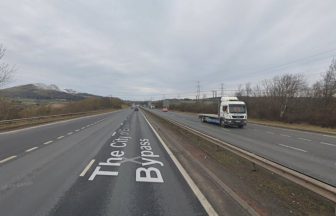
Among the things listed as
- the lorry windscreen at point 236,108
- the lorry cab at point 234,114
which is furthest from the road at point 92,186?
the lorry windscreen at point 236,108

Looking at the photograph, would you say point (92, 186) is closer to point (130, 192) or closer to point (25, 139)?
point (130, 192)

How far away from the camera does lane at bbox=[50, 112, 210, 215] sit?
5785mm

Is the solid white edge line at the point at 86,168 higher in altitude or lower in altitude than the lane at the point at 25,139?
higher

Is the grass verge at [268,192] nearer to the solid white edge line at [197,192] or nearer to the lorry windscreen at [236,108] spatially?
the solid white edge line at [197,192]

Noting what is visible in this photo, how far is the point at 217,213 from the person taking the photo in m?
5.66

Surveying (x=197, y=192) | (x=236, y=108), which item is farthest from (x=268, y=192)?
(x=236, y=108)

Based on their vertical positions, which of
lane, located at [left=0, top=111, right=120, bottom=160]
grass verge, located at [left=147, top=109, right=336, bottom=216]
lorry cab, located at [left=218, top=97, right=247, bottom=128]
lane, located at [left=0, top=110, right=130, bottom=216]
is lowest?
lane, located at [left=0, top=111, right=120, bottom=160]

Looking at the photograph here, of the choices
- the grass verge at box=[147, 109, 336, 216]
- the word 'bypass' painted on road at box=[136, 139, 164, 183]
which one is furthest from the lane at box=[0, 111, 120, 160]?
the grass verge at box=[147, 109, 336, 216]

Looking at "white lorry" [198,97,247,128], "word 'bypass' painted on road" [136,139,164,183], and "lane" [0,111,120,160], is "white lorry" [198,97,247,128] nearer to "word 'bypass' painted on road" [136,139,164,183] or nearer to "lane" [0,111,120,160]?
"lane" [0,111,120,160]

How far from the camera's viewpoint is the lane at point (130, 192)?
5785 millimetres

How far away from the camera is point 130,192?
7055 millimetres

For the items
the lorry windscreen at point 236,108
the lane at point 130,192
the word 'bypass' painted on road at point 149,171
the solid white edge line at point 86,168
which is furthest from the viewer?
the lorry windscreen at point 236,108

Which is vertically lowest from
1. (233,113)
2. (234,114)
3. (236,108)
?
(234,114)

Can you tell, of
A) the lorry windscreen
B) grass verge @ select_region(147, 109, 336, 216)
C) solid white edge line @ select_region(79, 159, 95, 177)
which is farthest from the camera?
the lorry windscreen
